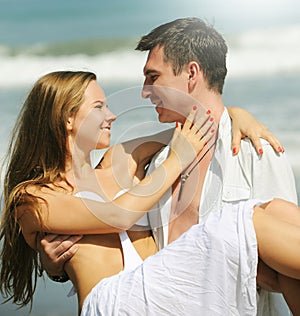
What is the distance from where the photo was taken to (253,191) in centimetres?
210

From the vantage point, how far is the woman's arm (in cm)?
203

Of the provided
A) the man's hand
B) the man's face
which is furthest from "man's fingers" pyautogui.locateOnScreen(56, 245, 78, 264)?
the man's face

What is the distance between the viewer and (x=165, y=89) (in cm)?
230

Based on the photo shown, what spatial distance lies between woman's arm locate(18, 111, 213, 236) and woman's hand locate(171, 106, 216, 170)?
0.04m

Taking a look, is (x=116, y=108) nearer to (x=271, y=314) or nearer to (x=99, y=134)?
(x=99, y=134)

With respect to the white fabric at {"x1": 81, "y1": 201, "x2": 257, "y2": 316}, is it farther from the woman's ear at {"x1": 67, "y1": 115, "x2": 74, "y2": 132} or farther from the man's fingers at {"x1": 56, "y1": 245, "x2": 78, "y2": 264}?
the woman's ear at {"x1": 67, "y1": 115, "x2": 74, "y2": 132}

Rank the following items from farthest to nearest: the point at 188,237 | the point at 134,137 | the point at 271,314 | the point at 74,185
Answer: the point at 134,137 < the point at 74,185 < the point at 271,314 < the point at 188,237

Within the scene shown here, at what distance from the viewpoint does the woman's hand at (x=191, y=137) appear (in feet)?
7.07

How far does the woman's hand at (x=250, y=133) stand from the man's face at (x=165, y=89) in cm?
16

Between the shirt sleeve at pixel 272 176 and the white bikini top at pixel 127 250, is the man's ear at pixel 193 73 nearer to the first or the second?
the shirt sleeve at pixel 272 176

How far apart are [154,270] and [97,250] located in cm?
32

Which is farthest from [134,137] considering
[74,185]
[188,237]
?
[188,237]

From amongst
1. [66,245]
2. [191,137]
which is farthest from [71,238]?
[191,137]

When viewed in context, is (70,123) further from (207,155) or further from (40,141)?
(207,155)
